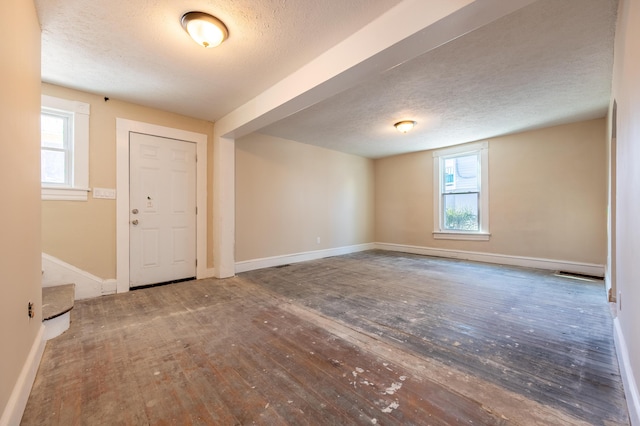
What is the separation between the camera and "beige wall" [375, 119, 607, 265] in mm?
4246

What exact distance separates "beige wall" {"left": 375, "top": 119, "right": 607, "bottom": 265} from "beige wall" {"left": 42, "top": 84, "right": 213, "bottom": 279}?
6.17 meters

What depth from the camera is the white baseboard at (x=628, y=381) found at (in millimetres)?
1271

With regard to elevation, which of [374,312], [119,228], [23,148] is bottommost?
[374,312]

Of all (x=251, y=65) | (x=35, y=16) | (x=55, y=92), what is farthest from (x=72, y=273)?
(x=251, y=65)

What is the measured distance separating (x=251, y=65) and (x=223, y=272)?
9.85ft

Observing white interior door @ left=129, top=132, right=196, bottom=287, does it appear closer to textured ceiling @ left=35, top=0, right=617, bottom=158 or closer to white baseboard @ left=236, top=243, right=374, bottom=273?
textured ceiling @ left=35, top=0, right=617, bottom=158

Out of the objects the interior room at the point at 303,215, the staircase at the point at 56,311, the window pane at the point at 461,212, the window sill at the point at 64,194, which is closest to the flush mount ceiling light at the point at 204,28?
the interior room at the point at 303,215

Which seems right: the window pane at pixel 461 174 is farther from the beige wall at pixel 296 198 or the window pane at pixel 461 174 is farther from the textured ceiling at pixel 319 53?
the beige wall at pixel 296 198

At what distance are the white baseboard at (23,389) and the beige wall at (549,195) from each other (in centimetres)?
635

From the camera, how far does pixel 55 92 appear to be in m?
3.11

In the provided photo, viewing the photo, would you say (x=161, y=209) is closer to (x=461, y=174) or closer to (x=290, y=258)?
(x=290, y=258)

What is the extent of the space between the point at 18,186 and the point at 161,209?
243 centimetres

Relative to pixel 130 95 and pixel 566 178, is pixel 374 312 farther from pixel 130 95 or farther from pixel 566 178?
pixel 566 178

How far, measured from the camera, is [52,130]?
3.16m
